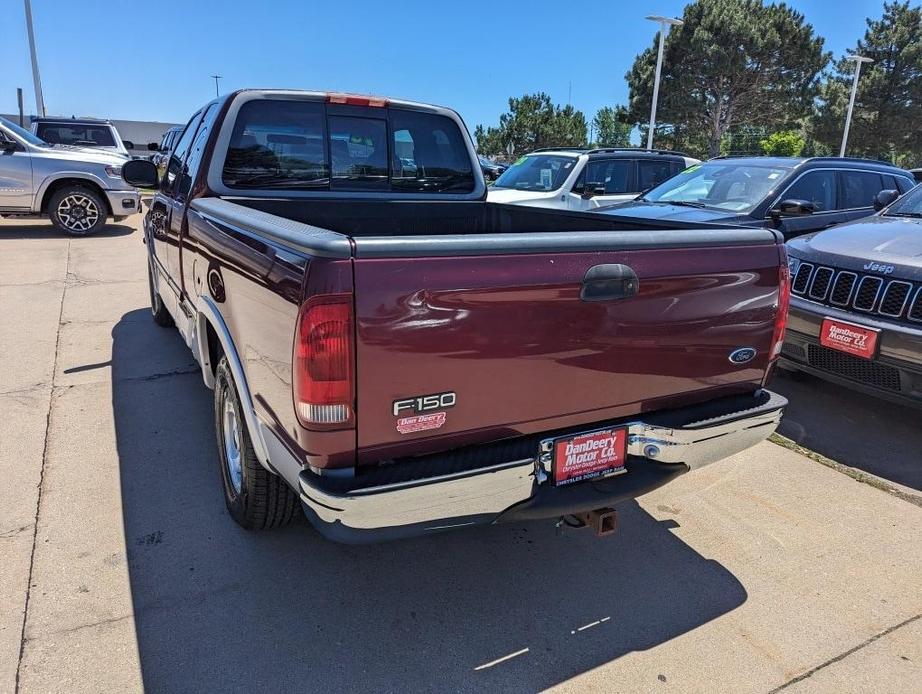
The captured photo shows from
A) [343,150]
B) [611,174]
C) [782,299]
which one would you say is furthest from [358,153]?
[611,174]

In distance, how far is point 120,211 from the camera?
12.0 metres

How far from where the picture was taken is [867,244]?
180 inches

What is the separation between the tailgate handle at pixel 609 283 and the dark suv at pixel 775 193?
4165mm

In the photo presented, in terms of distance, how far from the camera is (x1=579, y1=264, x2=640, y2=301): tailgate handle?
2.17 metres

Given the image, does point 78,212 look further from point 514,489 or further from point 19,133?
point 514,489

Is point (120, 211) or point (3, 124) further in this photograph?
point (120, 211)

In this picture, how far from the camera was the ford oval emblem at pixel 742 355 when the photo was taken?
2.63 m

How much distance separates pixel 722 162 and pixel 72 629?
7495 mm

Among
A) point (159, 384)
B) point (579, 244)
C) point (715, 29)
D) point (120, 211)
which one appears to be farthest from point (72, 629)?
point (715, 29)

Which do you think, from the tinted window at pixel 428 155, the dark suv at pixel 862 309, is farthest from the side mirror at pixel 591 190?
the tinted window at pixel 428 155

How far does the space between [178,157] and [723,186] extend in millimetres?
5445

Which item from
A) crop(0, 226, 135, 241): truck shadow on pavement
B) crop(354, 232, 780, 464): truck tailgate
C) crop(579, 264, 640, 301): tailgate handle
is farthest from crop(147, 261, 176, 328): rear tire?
crop(0, 226, 135, 241): truck shadow on pavement

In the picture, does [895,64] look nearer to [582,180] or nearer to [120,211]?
[582,180]

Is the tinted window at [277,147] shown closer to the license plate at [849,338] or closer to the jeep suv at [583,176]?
the license plate at [849,338]
